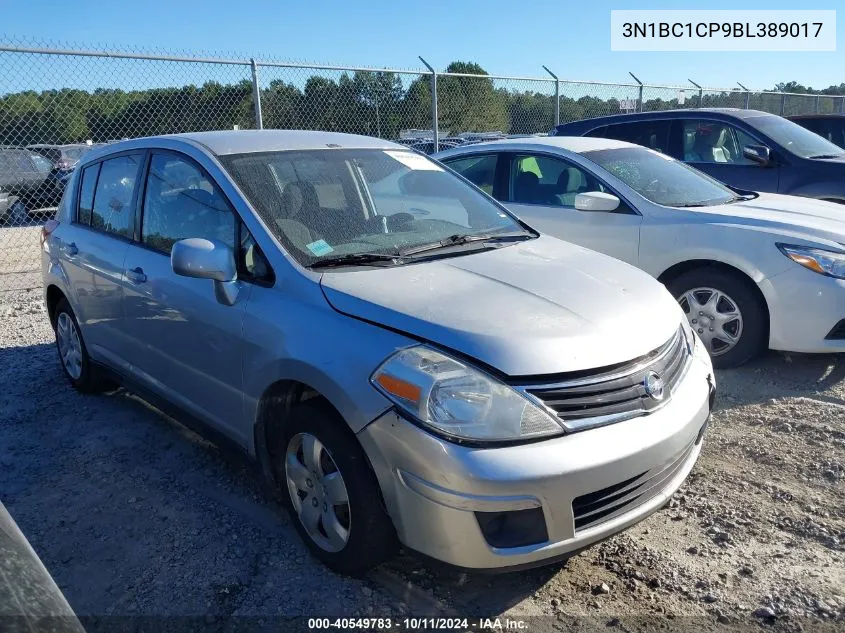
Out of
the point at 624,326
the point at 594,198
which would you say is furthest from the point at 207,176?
the point at 594,198

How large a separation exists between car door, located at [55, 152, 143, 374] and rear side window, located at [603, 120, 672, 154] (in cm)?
564

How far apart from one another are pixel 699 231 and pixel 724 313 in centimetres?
60

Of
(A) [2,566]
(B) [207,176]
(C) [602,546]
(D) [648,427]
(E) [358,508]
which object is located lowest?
(C) [602,546]

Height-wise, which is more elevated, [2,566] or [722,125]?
[722,125]

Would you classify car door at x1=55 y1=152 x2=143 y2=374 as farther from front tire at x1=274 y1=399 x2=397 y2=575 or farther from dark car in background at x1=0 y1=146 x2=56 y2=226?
dark car in background at x1=0 y1=146 x2=56 y2=226

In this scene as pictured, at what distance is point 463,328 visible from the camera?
2504mm

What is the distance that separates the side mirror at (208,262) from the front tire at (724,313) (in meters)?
3.26

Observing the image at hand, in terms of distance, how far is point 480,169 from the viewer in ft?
20.8

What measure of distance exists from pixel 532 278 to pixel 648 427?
2.68 feet

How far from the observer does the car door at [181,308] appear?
10.4ft

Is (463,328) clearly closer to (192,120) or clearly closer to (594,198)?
(594,198)

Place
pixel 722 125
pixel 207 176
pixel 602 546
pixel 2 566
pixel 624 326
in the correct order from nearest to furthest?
pixel 2 566, pixel 624 326, pixel 602 546, pixel 207 176, pixel 722 125

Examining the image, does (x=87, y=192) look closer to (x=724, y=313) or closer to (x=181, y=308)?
(x=181, y=308)

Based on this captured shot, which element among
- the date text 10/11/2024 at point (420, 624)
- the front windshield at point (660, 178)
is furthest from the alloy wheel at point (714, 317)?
the date text 10/11/2024 at point (420, 624)
